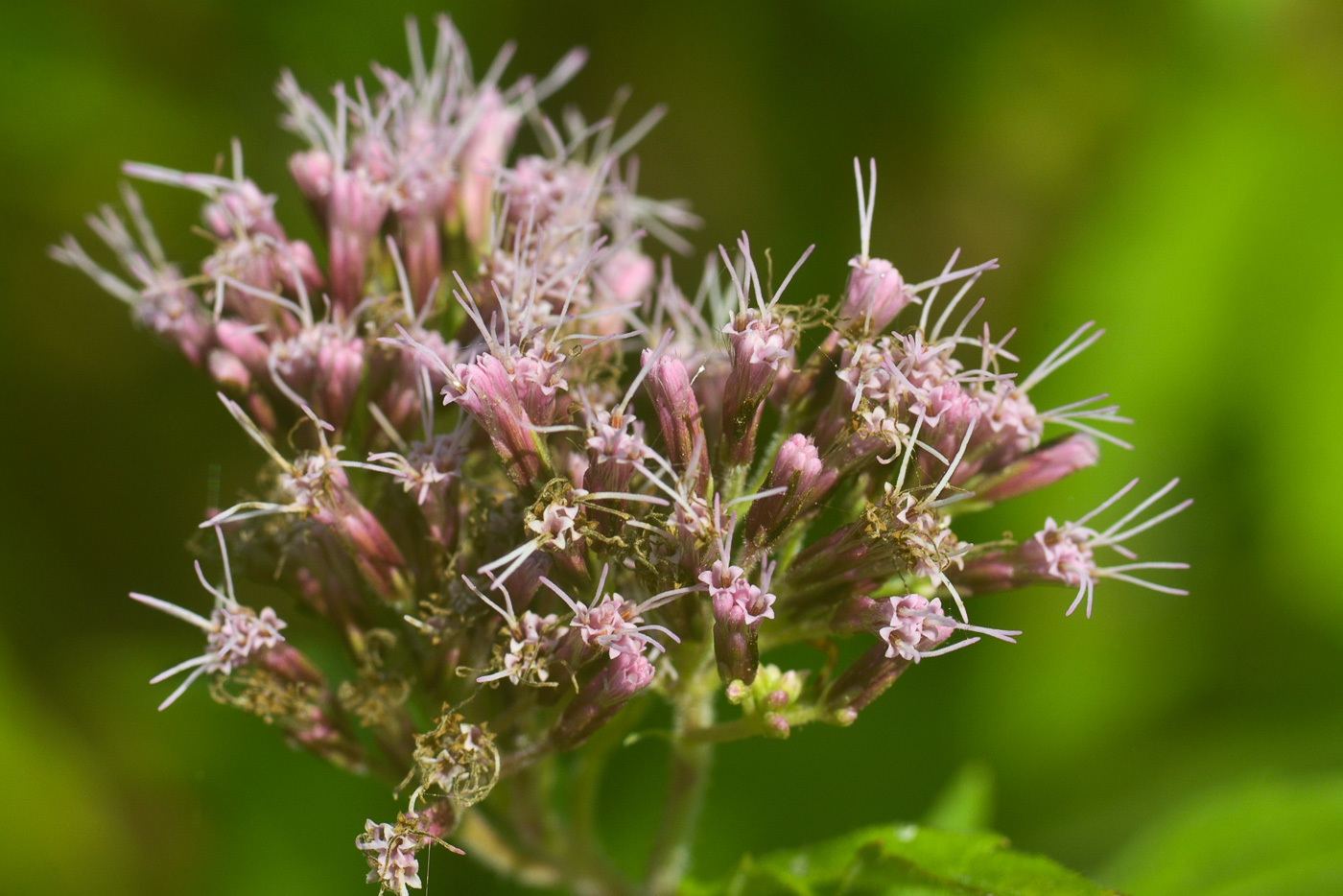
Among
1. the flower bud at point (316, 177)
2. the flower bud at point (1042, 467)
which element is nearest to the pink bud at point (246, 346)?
the flower bud at point (316, 177)

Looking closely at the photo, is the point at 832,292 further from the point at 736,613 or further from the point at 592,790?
the point at 736,613

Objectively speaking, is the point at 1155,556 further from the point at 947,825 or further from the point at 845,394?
the point at 845,394

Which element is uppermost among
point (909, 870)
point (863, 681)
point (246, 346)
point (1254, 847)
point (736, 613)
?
point (246, 346)

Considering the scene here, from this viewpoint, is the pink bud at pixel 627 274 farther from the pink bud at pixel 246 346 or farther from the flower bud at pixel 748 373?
the pink bud at pixel 246 346

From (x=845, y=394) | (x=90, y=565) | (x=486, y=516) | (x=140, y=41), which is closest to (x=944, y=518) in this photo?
(x=845, y=394)

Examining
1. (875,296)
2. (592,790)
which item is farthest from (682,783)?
(875,296)

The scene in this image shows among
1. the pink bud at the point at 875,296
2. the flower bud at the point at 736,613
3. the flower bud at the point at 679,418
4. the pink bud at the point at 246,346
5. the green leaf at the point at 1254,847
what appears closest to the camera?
the flower bud at the point at 736,613

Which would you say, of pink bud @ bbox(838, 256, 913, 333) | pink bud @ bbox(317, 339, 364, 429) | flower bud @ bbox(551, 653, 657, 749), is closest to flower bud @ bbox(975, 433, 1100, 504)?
pink bud @ bbox(838, 256, 913, 333)
